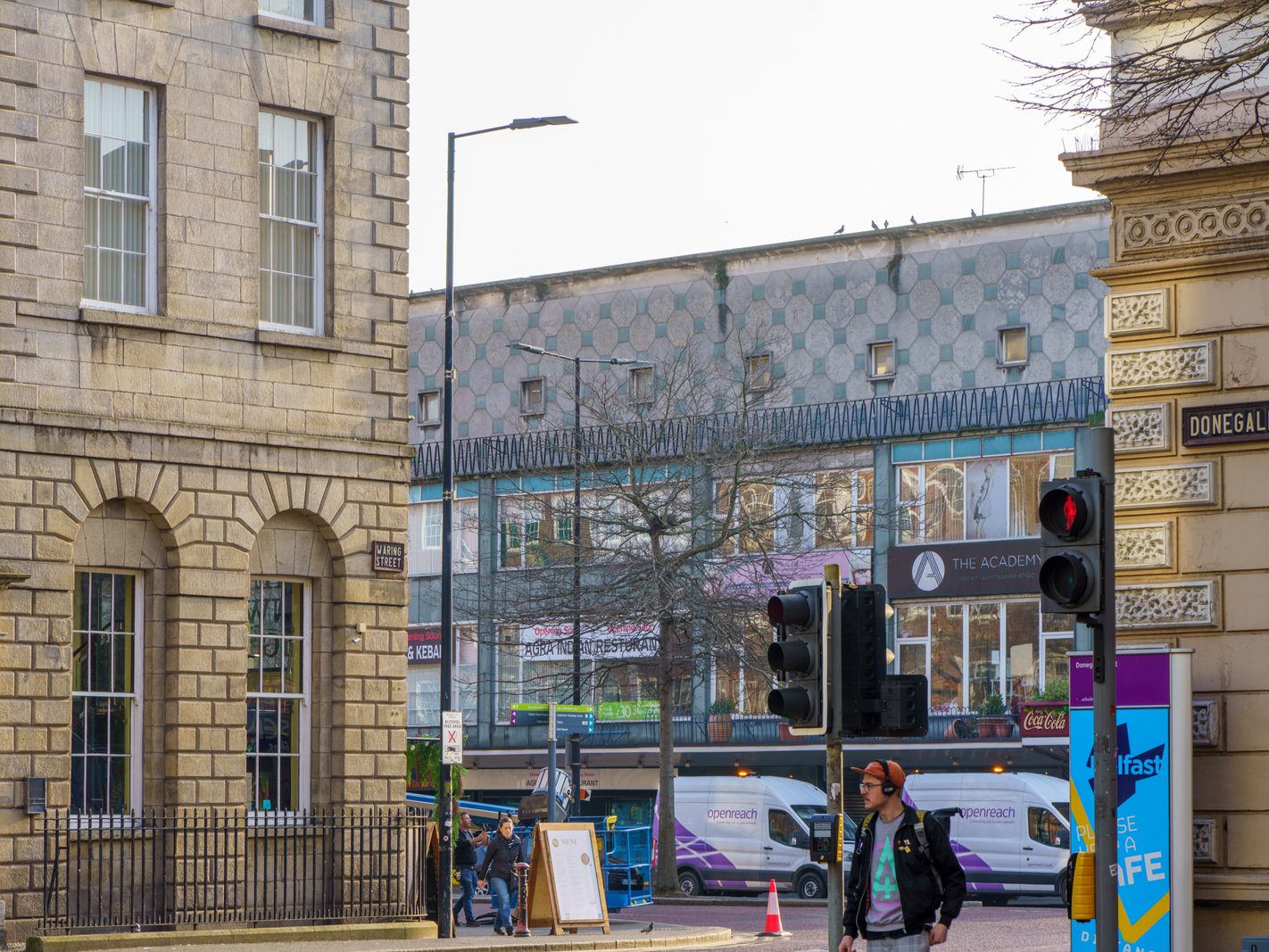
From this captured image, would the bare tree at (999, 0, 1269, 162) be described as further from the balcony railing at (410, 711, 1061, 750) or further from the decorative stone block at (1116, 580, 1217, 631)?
the balcony railing at (410, 711, 1061, 750)

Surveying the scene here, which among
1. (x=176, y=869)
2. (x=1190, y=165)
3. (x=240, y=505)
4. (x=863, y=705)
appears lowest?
(x=176, y=869)

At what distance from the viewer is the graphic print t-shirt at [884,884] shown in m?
12.4

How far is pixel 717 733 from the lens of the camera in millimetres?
52312

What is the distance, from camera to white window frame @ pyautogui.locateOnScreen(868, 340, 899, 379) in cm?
5122

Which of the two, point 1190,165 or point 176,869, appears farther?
point 176,869

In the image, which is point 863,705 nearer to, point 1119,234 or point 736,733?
point 1119,234

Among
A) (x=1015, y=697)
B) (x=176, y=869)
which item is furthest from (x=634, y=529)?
(x=176, y=869)

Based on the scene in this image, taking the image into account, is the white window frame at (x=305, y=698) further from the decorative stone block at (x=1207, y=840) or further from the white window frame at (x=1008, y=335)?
the white window frame at (x=1008, y=335)

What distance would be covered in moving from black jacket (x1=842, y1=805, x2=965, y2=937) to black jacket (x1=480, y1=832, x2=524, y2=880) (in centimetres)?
1690

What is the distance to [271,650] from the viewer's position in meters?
24.4

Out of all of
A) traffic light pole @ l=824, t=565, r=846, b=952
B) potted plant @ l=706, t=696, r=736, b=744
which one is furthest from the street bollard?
potted plant @ l=706, t=696, r=736, b=744

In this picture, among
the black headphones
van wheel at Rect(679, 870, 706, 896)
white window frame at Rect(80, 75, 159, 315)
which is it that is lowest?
van wheel at Rect(679, 870, 706, 896)

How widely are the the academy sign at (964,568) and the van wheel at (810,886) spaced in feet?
28.3

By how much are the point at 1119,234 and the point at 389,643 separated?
12204 millimetres
